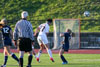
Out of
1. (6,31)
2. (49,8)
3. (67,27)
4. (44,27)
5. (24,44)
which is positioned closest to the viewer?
(24,44)

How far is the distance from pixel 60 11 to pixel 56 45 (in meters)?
9.00

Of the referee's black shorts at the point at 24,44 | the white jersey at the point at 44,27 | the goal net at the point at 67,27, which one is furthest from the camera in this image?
the goal net at the point at 67,27

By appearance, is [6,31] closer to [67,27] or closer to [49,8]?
[67,27]

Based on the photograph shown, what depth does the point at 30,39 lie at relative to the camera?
42.2 ft

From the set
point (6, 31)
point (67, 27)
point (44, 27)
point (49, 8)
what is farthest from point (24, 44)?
point (49, 8)

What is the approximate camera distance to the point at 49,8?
3781 cm

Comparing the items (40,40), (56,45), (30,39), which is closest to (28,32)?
(30,39)

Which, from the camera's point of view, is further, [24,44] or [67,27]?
[67,27]

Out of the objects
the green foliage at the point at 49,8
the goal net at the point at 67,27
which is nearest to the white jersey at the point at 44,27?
the goal net at the point at 67,27

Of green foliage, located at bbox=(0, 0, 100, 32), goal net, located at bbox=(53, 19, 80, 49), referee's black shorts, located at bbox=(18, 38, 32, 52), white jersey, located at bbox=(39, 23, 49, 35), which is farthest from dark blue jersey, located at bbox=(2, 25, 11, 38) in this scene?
green foliage, located at bbox=(0, 0, 100, 32)

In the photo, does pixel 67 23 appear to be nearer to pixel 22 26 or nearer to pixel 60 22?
pixel 60 22

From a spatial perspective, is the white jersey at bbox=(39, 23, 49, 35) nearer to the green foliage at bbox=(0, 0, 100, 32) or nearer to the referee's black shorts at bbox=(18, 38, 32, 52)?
the referee's black shorts at bbox=(18, 38, 32, 52)

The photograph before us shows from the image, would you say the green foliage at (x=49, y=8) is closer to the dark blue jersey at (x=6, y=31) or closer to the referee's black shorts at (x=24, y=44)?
the dark blue jersey at (x=6, y=31)

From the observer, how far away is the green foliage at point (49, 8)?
36.2 meters
